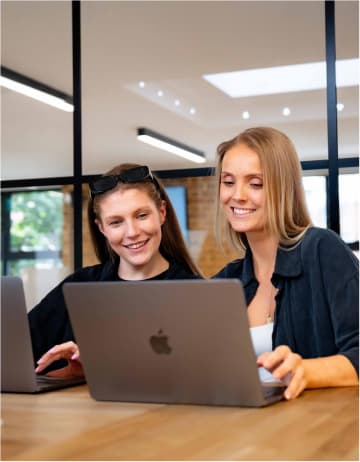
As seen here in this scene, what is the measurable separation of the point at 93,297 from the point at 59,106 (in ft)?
9.48

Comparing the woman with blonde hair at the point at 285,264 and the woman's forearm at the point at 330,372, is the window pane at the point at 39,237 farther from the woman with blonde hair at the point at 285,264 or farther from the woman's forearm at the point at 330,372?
the woman's forearm at the point at 330,372

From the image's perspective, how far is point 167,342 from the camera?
1431 mm

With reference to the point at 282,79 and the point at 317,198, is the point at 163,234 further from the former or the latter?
the point at 282,79

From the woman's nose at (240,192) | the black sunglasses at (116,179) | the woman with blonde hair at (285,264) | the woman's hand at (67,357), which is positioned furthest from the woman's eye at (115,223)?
the woman's hand at (67,357)

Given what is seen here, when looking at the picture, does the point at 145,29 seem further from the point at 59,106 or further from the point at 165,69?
the point at 59,106

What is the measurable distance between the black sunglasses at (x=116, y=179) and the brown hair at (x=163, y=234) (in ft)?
0.06

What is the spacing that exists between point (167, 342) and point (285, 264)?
2.44 feet

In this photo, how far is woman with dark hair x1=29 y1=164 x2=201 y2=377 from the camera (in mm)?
2510

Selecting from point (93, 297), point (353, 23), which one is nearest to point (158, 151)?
point (353, 23)

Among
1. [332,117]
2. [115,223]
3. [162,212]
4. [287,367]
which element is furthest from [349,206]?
[287,367]

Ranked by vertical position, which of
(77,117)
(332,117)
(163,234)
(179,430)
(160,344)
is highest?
(77,117)

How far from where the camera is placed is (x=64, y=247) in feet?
14.4

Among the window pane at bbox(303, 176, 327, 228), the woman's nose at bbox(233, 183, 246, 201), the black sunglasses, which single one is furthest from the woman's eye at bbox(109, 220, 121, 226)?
the window pane at bbox(303, 176, 327, 228)

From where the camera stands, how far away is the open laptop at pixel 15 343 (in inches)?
64.4
